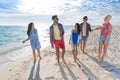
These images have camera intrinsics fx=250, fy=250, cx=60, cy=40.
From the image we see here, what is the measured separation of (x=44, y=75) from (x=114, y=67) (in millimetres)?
2680

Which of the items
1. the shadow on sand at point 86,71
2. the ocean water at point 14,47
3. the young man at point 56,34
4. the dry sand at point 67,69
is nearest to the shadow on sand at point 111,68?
the dry sand at point 67,69

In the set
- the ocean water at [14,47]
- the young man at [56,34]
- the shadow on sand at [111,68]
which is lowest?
the ocean water at [14,47]

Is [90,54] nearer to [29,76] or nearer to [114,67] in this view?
[114,67]

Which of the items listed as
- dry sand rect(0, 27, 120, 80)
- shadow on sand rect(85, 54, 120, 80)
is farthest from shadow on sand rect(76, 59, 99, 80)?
shadow on sand rect(85, 54, 120, 80)

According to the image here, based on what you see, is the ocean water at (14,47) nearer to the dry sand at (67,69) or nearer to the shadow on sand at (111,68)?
the dry sand at (67,69)

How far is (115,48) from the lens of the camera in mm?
13312

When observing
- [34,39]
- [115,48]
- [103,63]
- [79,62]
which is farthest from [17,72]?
[115,48]

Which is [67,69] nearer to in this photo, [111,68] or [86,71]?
[86,71]

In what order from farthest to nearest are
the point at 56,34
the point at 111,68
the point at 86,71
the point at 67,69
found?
the point at 56,34, the point at 111,68, the point at 67,69, the point at 86,71

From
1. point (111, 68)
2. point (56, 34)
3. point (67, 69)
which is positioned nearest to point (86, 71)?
point (67, 69)

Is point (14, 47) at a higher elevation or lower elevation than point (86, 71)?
lower

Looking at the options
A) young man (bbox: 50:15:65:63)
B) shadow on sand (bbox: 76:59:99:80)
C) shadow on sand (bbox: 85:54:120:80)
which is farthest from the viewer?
young man (bbox: 50:15:65:63)

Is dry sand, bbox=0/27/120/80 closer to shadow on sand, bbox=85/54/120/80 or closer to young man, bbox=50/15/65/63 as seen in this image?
shadow on sand, bbox=85/54/120/80

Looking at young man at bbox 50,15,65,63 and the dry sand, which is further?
young man at bbox 50,15,65,63
